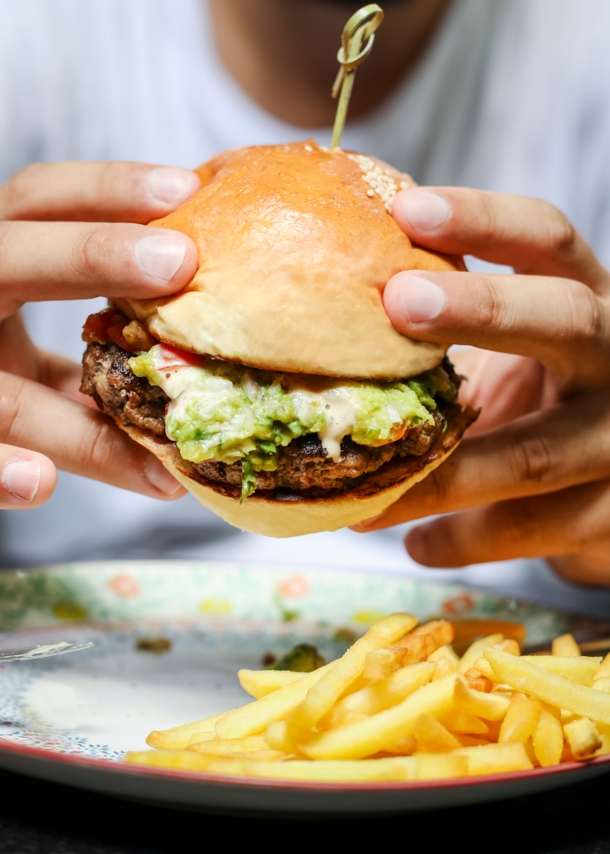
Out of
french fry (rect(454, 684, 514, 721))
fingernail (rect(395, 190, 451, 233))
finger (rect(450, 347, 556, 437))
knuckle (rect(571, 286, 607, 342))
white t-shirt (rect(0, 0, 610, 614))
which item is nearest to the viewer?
french fry (rect(454, 684, 514, 721))

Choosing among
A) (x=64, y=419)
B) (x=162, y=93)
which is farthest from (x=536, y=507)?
(x=162, y=93)

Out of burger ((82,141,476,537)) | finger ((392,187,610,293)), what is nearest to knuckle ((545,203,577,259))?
finger ((392,187,610,293))

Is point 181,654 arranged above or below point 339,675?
below

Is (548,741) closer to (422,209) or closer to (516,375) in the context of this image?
(422,209)

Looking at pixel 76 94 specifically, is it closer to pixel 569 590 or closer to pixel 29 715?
pixel 29 715

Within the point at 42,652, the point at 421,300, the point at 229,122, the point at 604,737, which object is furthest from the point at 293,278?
the point at 229,122

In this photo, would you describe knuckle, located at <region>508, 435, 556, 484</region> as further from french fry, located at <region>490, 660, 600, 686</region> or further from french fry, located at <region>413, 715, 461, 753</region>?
french fry, located at <region>413, 715, 461, 753</region>

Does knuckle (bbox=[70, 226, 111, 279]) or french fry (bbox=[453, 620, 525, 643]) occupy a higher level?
knuckle (bbox=[70, 226, 111, 279])
